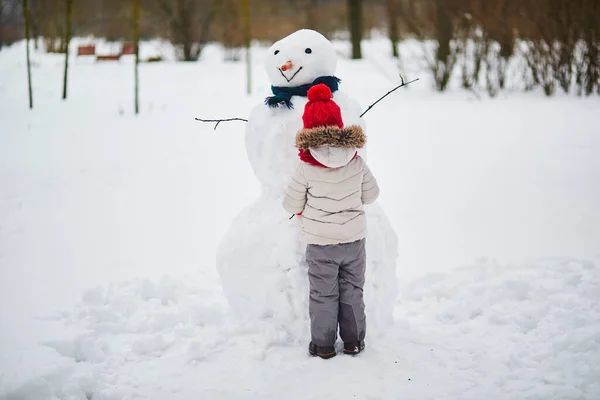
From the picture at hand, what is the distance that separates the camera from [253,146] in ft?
9.75

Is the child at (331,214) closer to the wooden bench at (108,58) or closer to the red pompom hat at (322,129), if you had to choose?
the red pompom hat at (322,129)

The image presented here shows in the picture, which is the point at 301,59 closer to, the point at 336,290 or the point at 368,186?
the point at 368,186

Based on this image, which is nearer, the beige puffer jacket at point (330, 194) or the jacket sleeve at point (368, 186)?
the beige puffer jacket at point (330, 194)

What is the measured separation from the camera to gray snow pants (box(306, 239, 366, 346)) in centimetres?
269

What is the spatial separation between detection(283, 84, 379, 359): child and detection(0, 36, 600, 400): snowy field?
0.22m

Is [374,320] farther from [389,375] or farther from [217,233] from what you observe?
[217,233]

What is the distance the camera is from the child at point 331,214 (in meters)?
2.55

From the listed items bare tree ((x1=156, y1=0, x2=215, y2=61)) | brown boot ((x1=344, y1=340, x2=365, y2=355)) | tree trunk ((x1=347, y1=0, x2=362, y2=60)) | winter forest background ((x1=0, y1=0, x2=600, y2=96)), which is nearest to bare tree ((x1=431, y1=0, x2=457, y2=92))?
winter forest background ((x1=0, y1=0, x2=600, y2=96))

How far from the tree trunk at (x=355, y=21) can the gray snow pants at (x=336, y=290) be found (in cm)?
1239

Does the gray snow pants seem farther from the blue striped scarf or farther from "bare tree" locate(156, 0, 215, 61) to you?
"bare tree" locate(156, 0, 215, 61)

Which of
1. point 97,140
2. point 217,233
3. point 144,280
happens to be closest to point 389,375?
point 144,280

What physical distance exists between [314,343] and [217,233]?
2400mm

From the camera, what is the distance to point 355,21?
14.1 meters

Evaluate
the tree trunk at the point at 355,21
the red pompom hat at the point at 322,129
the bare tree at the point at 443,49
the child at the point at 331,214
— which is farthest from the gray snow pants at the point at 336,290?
the tree trunk at the point at 355,21
